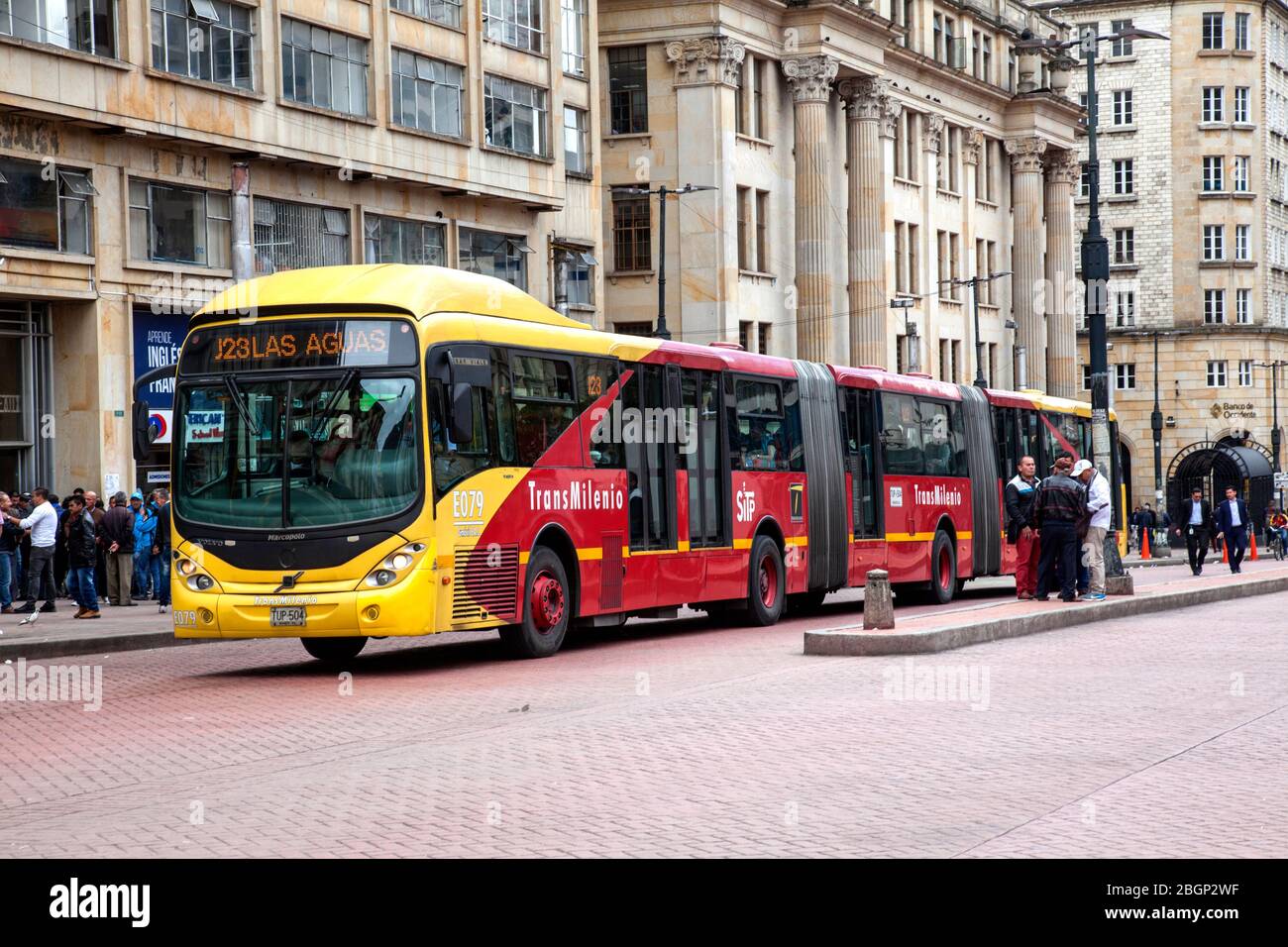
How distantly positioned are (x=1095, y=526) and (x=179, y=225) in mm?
19392

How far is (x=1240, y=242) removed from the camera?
104500 mm

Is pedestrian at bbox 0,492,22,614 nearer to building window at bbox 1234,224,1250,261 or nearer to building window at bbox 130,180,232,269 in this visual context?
building window at bbox 130,180,232,269

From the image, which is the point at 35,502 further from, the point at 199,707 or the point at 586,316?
the point at 586,316

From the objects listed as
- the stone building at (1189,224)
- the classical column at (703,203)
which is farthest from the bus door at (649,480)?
the stone building at (1189,224)

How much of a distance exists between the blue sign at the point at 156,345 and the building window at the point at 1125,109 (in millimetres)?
76768

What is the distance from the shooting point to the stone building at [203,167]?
113ft

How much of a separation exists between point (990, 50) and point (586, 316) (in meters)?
36.9

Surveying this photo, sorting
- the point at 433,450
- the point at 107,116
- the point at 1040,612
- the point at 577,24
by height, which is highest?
the point at 577,24

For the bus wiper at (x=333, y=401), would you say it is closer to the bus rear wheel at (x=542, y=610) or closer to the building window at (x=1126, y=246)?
the bus rear wheel at (x=542, y=610)

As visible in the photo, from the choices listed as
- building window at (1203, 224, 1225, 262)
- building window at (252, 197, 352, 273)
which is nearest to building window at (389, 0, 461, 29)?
building window at (252, 197, 352, 273)

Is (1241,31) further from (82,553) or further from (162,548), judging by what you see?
(82,553)

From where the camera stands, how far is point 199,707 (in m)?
16.2

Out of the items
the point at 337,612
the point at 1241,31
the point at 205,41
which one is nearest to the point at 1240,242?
the point at 1241,31

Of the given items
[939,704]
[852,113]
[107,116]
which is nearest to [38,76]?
[107,116]
